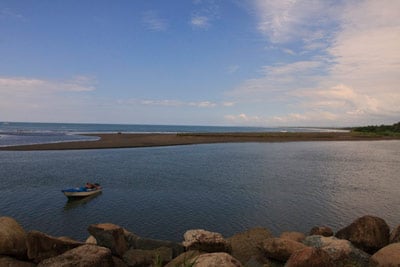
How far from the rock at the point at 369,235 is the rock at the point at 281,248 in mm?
2323

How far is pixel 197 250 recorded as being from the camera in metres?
11.2

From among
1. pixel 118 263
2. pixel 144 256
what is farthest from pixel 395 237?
pixel 118 263

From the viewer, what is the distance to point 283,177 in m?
31.4

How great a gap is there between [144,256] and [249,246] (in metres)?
4.34

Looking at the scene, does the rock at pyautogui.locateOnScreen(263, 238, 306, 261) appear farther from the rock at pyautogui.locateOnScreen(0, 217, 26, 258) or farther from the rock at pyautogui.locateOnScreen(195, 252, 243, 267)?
the rock at pyautogui.locateOnScreen(0, 217, 26, 258)

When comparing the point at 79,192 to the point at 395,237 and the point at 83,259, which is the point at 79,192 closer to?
the point at 83,259

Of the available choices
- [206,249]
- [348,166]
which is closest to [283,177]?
[348,166]

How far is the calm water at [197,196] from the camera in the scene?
701 inches

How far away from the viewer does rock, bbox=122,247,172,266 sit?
34.7ft

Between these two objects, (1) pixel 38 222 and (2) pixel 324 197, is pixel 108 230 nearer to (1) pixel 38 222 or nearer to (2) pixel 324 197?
(1) pixel 38 222

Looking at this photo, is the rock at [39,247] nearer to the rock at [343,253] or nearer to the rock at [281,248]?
the rock at [281,248]

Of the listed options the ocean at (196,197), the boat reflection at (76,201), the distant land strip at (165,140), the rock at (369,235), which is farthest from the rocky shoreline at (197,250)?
the distant land strip at (165,140)

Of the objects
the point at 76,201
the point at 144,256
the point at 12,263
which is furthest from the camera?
the point at 76,201

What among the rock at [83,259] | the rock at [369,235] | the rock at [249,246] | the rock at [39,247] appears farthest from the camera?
the rock at [249,246]
